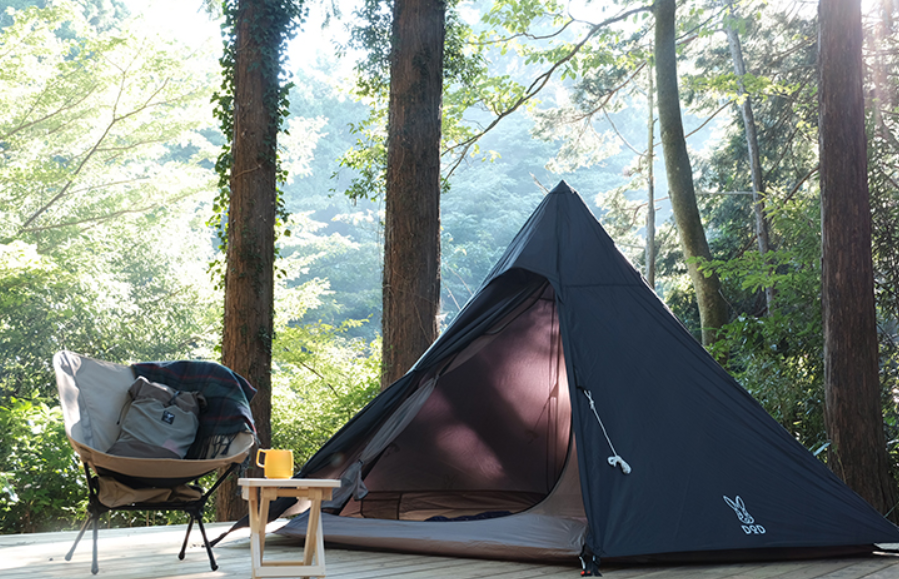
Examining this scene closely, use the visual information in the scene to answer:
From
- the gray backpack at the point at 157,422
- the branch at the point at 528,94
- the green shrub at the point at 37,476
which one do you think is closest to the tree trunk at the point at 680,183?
the branch at the point at 528,94

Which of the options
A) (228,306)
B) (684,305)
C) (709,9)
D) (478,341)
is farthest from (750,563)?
(709,9)

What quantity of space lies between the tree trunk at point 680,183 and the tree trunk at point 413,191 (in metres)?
3.26

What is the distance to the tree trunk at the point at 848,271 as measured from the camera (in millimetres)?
4059

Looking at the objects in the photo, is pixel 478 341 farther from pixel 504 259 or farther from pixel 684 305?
pixel 684 305

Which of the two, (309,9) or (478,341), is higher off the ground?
(309,9)

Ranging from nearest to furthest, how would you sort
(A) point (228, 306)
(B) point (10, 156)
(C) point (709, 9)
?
(A) point (228, 306), (B) point (10, 156), (C) point (709, 9)

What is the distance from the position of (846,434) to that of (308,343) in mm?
5698

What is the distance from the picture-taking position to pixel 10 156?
944 cm

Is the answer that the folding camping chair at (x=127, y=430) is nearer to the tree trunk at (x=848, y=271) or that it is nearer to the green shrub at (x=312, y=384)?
the tree trunk at (x=848, y=271)

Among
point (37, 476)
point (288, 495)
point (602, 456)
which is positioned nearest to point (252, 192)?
point (288, 495)

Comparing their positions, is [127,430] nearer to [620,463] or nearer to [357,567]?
[357,567]

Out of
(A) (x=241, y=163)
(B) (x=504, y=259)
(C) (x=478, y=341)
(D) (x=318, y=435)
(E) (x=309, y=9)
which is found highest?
(E) (x=309, y=9)

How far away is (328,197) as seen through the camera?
7.70 m

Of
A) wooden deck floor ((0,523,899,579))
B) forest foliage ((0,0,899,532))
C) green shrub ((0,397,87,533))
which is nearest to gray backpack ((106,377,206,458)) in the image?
wooden deck floor ((0,523,899,579))
